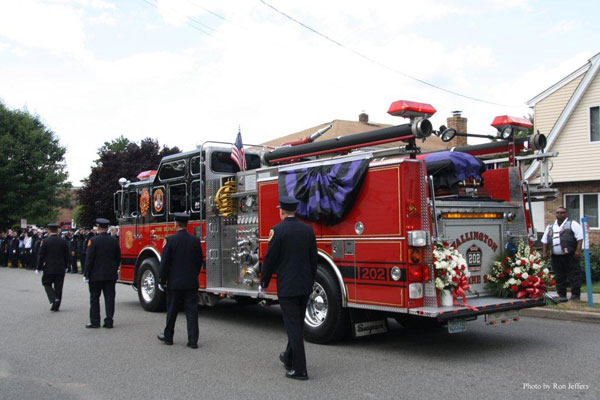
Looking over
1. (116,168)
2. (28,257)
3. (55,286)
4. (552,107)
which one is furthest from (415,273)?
(116,168)

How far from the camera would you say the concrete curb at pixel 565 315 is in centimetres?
970

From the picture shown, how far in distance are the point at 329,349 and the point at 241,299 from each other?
10.8 feet

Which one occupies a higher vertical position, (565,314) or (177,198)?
(177,198)

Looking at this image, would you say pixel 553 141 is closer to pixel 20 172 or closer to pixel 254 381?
pixel 254 381

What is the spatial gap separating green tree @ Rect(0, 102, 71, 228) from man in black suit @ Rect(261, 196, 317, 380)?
3471 centimetres

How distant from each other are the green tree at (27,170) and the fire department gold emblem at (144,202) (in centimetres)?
2828

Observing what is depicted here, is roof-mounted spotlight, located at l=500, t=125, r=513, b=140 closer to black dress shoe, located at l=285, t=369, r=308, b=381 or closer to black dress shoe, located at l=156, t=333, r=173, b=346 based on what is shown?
black dress shoe, located at l=285, t=369, r=308, b=381

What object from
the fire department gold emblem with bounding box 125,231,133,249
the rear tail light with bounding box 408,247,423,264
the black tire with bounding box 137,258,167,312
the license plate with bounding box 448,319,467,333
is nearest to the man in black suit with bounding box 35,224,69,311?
the fire department gold emblem with bounding box 125,231,133,249

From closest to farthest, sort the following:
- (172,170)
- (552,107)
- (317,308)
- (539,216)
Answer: (317,308), (172,170), (539,216), (552,107)

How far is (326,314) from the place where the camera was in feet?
25.9

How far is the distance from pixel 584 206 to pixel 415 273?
48.8 feet

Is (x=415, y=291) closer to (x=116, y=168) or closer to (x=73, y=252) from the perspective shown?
(x=73, y=252)

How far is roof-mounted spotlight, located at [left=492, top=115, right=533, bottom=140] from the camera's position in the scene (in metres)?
8.75

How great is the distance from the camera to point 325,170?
316 inches
